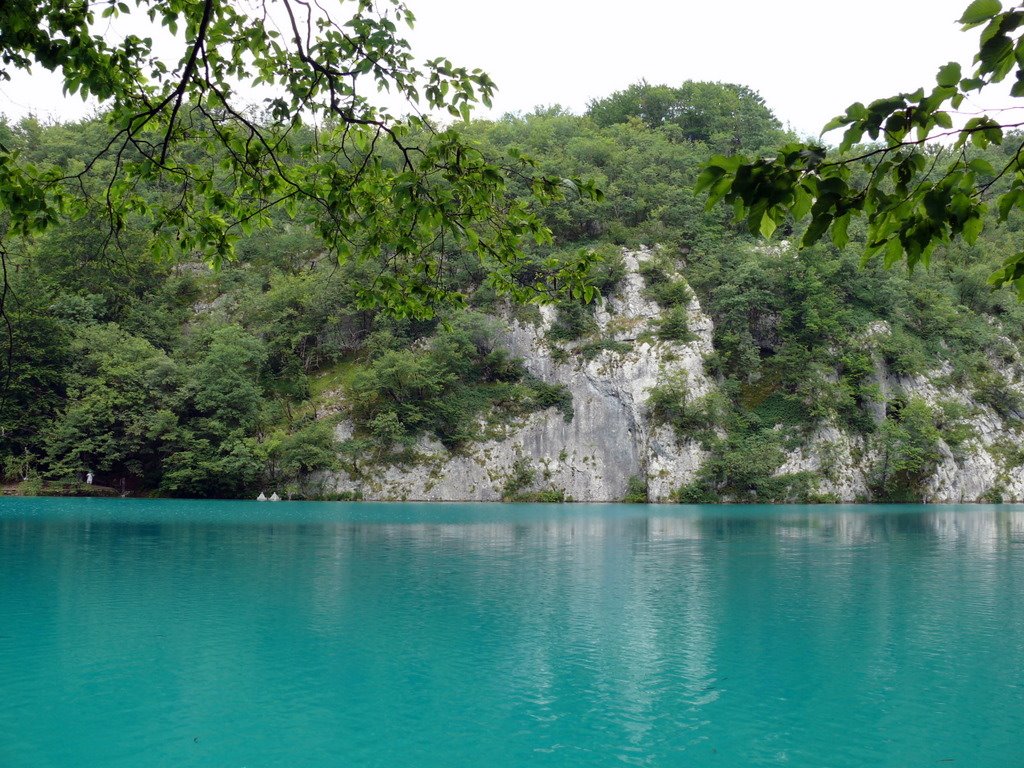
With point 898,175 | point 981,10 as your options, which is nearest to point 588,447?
point 898,175

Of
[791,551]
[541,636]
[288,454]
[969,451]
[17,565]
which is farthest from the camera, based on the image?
[969,451]

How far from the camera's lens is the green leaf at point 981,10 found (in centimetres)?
220

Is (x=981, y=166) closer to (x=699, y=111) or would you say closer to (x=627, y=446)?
(x=627, y=446)

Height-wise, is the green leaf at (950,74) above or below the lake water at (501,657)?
above

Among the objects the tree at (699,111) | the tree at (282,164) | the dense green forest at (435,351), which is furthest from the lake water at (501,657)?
the tree at (699,111)

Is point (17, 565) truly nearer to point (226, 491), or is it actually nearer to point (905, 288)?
point (226, 491)

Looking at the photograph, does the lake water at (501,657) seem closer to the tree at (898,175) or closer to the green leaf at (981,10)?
the tree at (898,175)

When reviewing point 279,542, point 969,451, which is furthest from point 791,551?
point 969,451

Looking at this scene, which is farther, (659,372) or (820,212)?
(659,372)

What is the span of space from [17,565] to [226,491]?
29.5 m

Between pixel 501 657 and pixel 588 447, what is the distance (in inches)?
1565

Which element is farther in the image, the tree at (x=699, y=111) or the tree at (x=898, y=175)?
the tree at (x=699, y=111)

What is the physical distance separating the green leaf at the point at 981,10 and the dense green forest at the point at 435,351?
38187 millimetres

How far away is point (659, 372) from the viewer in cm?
5025
